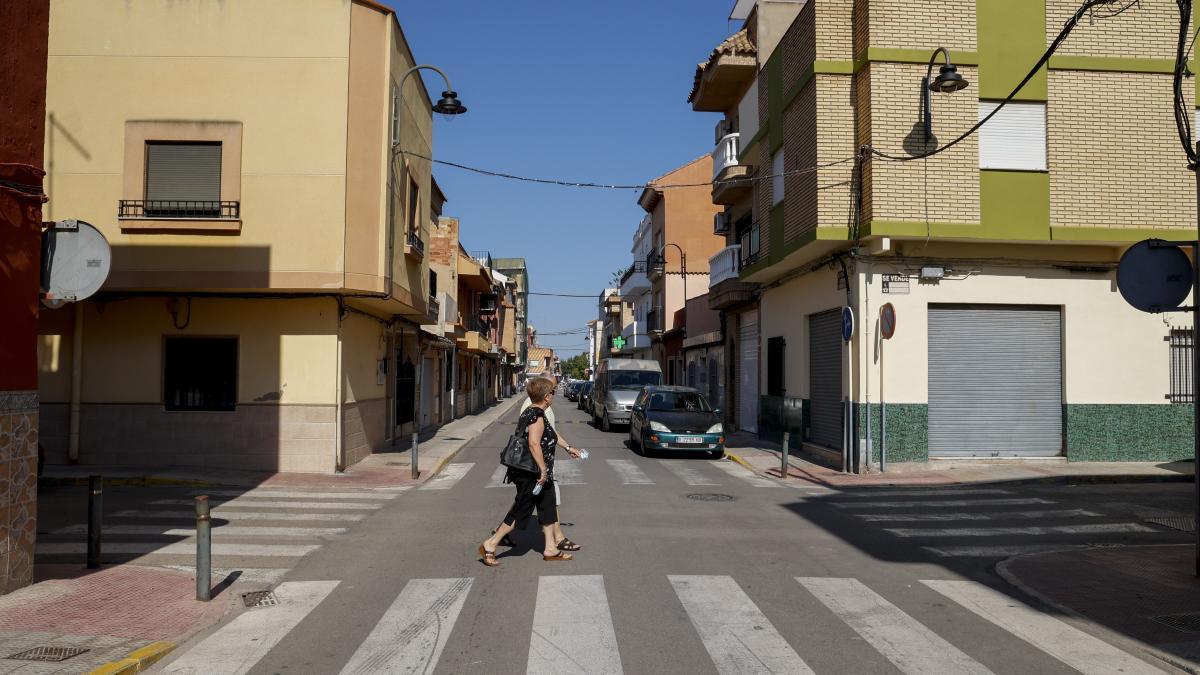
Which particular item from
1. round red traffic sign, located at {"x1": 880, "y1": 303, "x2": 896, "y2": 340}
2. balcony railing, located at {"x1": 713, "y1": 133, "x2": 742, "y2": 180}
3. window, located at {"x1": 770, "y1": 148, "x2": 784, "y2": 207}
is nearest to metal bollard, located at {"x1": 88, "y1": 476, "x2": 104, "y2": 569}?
round red traffic sign, located at {"x1": 880, "y1": 303, "x2": 896, "y2": 340}

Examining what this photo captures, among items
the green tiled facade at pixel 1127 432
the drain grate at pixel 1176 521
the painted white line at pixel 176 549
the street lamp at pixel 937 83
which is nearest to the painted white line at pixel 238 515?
the painted white line at pixel 176 549

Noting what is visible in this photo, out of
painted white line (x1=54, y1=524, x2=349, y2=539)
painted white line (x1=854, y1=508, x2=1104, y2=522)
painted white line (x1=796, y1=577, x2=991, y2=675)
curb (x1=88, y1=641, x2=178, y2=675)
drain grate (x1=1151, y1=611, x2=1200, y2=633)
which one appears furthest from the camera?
painted white line (x1=854, y1=508, x2=1104, y2=522)

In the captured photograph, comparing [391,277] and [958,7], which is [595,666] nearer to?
[391,277]

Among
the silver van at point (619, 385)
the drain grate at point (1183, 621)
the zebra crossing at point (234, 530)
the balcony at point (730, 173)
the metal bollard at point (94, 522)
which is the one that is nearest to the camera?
the drain grate at point (1183, 621)

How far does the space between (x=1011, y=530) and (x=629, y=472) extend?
Answer: 7262mm

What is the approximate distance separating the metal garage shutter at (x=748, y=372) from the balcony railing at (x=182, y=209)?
15070 millimetres

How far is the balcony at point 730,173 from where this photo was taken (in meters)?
24.2

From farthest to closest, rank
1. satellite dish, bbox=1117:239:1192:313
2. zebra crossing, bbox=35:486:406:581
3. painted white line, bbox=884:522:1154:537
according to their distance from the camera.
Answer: painted white line, bbox=884:522:1154:537 < zebra crossing, bbox=35:486:406:581 < satellite dish, bbox=1117:239:1192:313

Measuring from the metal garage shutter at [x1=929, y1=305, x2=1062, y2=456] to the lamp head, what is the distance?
9739mm

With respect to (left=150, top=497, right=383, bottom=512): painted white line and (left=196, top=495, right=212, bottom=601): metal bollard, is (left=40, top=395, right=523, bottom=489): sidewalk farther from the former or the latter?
(left=196, top=495, right=212, bottom=601): metal bollard

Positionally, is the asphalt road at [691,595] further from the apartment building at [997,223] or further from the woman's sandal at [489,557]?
the apartment building at [997,223]

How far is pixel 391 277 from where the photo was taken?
16.3 meters

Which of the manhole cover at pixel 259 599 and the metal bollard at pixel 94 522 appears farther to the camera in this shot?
the metal bollard at pixel 94 522

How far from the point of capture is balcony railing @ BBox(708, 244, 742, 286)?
25.6m
